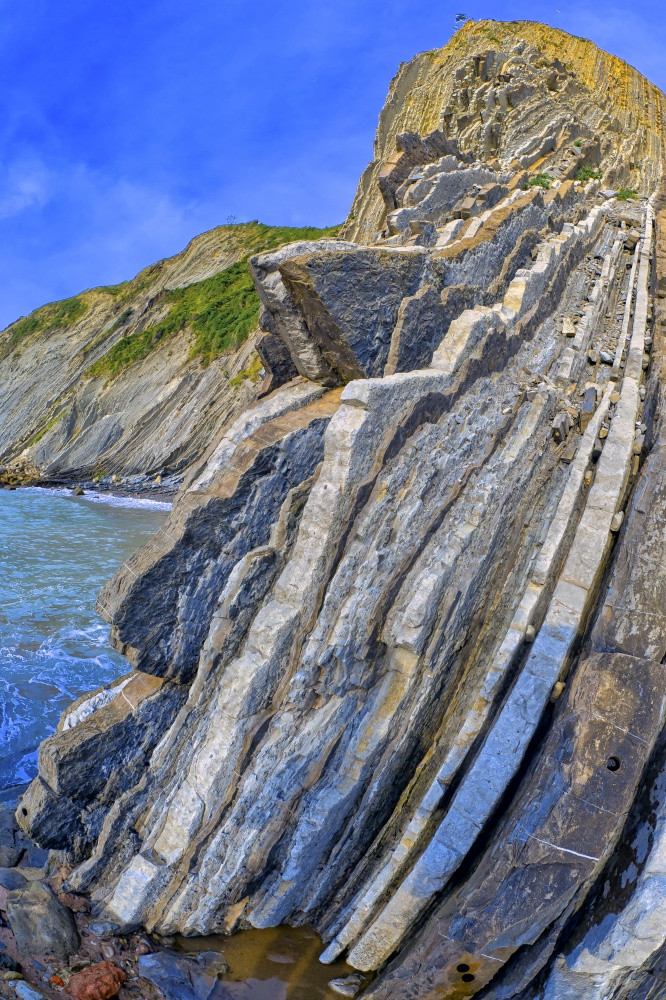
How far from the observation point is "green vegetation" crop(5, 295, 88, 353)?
141ft

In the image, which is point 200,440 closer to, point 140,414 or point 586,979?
point 140,414

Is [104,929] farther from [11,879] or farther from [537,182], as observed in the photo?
[537,182]

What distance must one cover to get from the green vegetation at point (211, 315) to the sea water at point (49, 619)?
13.0 metres

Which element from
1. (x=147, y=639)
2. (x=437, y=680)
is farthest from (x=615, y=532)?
(x=147, y=639)

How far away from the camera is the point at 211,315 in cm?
3294

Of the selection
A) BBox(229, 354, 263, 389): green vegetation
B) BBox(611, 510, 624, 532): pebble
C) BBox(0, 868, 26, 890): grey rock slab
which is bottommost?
BBox(0, 868, 26, 890): grey rock slab

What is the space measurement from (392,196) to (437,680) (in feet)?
38.4

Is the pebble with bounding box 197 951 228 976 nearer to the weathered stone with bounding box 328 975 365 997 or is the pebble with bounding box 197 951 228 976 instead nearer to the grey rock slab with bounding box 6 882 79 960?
the weathered stone with bounding box 328 975 365 997

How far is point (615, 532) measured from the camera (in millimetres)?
5730

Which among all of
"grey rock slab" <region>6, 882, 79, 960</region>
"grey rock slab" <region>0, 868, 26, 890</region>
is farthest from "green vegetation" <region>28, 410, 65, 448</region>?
"grey rock slab" <region>6, 882, 79, 960</region>

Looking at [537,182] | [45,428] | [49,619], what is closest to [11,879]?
[49,619]

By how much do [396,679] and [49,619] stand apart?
24.7 feet

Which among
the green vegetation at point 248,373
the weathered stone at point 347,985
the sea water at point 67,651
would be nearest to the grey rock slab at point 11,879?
the sea water at point 67,651

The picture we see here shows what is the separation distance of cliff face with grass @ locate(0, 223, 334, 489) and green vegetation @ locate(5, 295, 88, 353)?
109 mm
